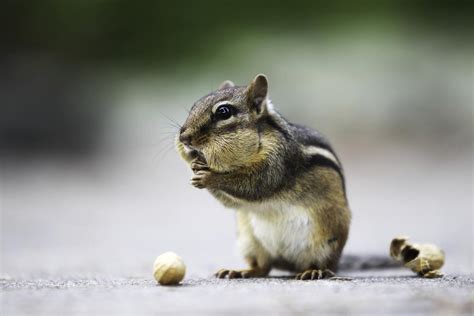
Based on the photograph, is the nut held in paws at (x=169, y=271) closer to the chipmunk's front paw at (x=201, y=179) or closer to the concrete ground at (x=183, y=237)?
the concrete ground at (x=183, y=237)

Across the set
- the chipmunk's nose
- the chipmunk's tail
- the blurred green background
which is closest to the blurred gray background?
the blurred green background

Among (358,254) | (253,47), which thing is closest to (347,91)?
(253,47)

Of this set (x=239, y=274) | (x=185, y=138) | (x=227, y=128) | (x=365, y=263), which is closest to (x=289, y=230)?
(x=239, y=274)

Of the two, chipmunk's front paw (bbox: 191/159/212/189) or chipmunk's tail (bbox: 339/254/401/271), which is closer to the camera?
chipmunk's front paw (bbox: 191/159/212/189)

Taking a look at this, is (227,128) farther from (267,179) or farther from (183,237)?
(183,237)

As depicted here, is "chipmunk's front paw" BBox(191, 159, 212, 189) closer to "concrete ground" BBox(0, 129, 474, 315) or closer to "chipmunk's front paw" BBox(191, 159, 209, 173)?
"chipmunk's front paw" BBox(191, 159, 209, 173)

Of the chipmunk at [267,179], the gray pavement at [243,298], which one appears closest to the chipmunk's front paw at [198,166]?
the chipmunk at [267,179]

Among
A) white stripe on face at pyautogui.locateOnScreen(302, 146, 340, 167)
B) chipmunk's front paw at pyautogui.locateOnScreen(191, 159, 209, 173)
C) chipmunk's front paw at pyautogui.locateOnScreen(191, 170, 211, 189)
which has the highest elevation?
white stripe on face at pyautogui.locateOnScreen(302, 146, 340, 167)
